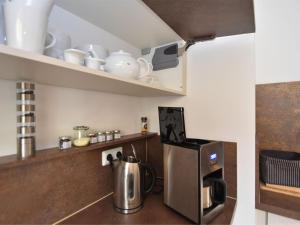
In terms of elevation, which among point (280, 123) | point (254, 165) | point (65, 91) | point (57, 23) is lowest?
point (254, 165)

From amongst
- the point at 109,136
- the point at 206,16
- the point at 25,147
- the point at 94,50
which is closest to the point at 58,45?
the point at 94,50

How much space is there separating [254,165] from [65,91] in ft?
3.44

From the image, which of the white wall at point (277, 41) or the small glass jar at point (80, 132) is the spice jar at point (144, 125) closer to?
the small glass jar at point (80, 132)

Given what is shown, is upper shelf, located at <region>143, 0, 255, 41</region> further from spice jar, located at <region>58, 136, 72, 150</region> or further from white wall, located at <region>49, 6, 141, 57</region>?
spice jar, located at <region>58, 136, 72, 150</region>

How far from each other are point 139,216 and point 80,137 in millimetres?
464

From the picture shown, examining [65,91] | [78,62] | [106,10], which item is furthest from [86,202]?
[106,10]

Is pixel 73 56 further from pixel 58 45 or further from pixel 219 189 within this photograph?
pixel 219 189

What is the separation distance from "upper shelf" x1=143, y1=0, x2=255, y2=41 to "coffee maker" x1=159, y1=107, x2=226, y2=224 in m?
0.44

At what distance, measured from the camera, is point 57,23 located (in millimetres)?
811

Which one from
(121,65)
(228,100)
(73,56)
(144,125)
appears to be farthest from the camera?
(144,125)

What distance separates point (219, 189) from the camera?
2.85 ft

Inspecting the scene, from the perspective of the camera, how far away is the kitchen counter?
2.65 feet

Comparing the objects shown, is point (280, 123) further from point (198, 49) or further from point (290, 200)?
point (198, 49)

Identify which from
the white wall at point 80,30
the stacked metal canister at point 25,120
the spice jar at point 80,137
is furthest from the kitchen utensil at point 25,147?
the white wall at point 80,30
